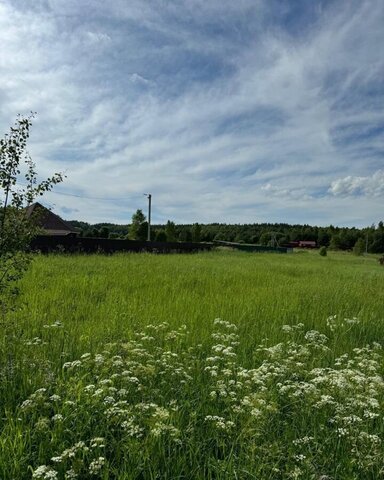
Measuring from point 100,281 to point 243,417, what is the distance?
7809mm

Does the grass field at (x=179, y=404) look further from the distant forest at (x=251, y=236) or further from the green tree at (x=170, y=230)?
the green tree at (x=170, y=230)

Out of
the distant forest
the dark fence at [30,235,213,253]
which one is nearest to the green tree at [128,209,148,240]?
the distant forest

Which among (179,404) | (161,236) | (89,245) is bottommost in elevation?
(179,404)

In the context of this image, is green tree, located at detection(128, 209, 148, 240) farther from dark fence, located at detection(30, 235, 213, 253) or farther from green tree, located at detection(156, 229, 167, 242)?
dark fence, located at detection(30, 235, 213, 253)

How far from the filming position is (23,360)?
12.8ft

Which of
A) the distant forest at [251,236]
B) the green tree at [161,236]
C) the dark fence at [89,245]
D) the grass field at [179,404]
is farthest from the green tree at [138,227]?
the grass field at [179,404]

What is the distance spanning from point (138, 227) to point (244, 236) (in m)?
75.9

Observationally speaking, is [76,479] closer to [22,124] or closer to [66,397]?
[66,397]

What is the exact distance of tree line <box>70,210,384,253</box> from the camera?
64.3 metres

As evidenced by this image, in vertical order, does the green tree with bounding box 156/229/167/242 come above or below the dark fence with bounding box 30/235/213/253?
above

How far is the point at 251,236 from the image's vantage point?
129375 millimetres

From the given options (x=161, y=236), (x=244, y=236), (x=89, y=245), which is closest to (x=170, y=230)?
(x=161, y=236)

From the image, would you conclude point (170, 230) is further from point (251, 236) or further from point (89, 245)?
point (251, 236)

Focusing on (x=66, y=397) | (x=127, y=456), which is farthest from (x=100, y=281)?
(x=127, y=456)
